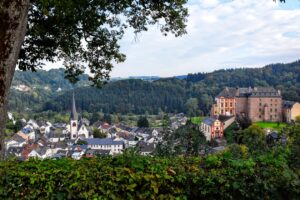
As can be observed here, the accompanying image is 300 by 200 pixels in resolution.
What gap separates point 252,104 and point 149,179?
78657mm

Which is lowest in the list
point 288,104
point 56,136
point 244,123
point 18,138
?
point 56,136

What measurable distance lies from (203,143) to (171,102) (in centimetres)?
13233

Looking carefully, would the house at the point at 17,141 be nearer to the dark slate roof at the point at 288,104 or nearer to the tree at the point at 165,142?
the dark slate roof at the point at 288,104

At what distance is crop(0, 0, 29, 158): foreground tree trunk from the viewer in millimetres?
4230

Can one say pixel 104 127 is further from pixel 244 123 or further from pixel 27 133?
pixel 244 123

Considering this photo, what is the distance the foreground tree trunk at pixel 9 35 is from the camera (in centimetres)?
423

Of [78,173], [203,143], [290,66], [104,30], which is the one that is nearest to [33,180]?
[78,173]

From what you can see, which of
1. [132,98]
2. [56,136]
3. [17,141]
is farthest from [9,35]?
[132,98]

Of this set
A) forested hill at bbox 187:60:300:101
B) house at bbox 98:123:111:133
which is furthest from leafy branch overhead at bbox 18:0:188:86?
forested hill at bbox 187:60:300:101

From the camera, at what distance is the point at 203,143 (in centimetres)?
699

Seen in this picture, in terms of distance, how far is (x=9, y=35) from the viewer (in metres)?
4.28

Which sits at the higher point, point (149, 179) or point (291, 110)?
point (149, 179)

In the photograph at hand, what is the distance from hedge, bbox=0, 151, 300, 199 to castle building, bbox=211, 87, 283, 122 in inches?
2883

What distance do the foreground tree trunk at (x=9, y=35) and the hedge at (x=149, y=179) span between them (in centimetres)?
90
